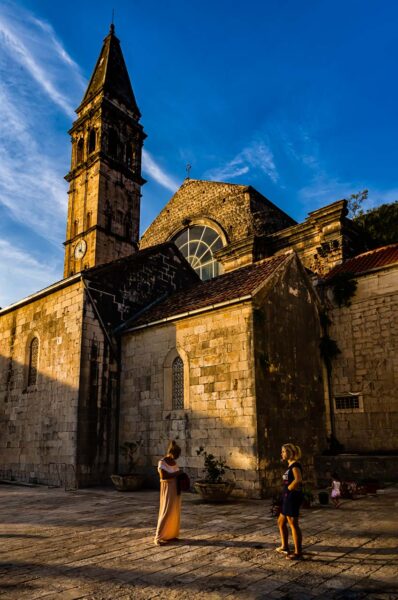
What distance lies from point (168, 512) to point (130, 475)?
6294mm

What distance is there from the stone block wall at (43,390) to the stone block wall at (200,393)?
1881 millimetres

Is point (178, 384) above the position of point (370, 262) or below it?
below

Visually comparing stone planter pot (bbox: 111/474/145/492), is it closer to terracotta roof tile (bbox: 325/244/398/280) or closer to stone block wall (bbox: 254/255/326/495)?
stone block wall (bbox: 254/255/326/495)

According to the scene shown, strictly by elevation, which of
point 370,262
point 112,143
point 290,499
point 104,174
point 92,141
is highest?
point 92,141

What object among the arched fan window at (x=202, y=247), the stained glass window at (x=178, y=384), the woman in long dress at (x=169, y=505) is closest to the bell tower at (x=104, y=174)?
the arched fan window at (x=202, y=247)

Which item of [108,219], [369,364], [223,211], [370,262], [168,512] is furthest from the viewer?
[108,219]

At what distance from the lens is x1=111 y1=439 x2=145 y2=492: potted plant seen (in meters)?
12.5

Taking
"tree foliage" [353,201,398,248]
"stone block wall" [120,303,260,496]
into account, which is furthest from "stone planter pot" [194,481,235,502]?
"tree foliage" [353,201,398,248]

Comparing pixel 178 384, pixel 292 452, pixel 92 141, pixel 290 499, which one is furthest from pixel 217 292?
pixel 92 141

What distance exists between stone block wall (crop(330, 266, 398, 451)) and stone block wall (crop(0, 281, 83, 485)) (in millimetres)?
9207

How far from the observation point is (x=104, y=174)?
3052 cm

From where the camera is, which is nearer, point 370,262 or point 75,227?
point 370,262

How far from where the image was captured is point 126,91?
115ft

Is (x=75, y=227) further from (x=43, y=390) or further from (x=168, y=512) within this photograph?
(x=168, y=512)
